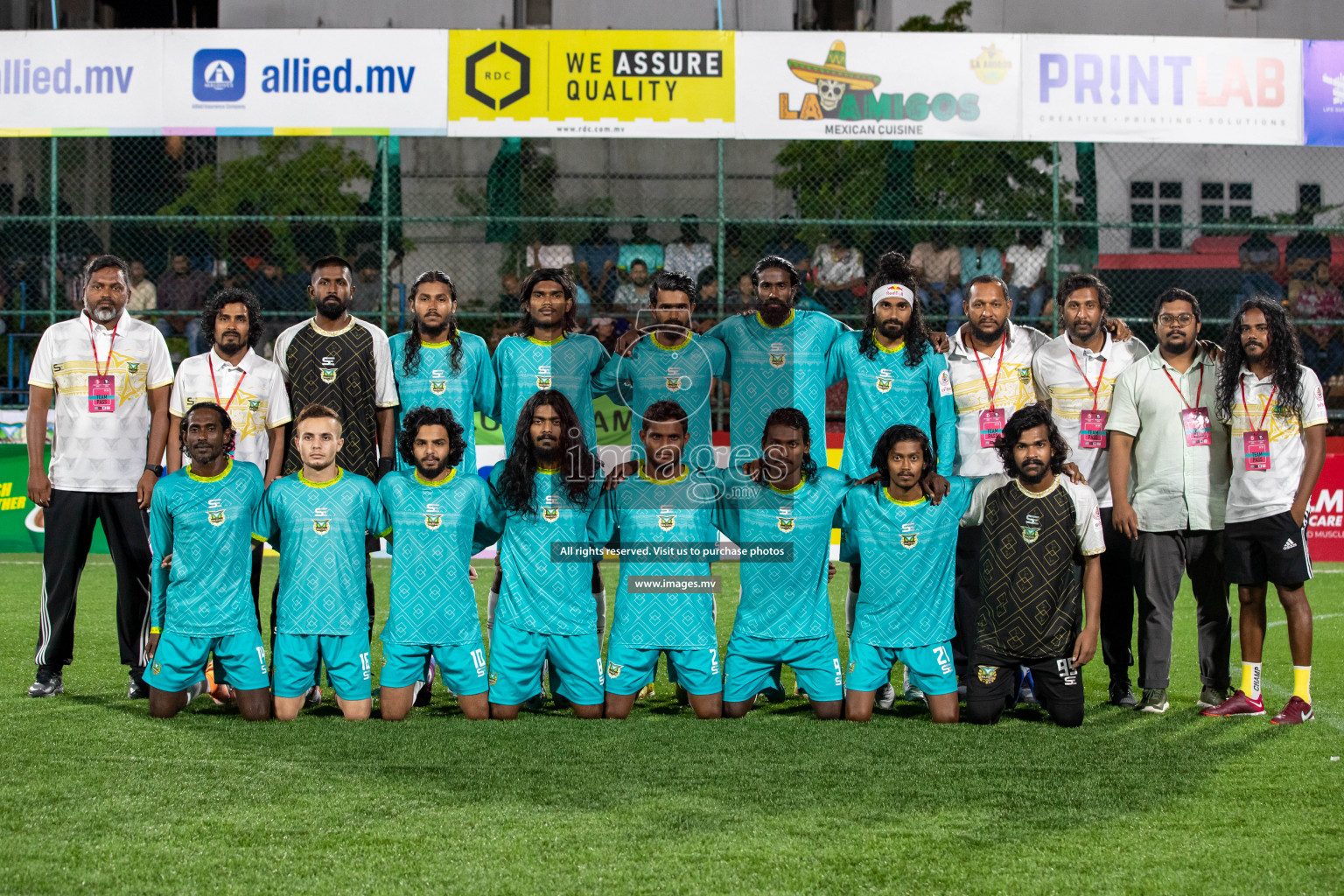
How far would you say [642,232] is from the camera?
12695mm

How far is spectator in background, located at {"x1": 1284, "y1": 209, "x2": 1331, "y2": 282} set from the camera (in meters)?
12.9

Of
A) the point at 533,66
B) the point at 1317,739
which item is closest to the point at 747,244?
the point at 533,66

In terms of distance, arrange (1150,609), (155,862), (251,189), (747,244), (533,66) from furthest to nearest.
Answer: (251,189)
(747,244)
(533,66)
(1150,609)
(155,862)

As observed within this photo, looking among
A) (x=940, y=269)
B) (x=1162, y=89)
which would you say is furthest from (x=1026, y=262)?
(x=1162, y=89)

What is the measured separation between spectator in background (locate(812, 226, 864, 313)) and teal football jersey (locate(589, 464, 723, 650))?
23.3 ft

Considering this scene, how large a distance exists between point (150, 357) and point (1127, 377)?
4567mm

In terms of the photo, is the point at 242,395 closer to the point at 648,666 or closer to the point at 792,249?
the point at 648,666

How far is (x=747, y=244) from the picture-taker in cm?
1326

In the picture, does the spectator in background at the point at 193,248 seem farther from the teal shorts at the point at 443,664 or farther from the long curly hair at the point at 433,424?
the teal shorts at the point at 443,664

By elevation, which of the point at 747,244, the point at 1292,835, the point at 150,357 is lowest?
the point at 1292,835

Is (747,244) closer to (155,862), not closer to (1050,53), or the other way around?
(1050,53)

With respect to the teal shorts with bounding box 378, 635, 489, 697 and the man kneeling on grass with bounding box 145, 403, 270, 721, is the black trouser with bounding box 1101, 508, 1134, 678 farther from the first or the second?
the man kneeling on grass with bounding box 145, 403, 270, 721

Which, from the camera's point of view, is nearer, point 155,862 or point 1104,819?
point 155,862

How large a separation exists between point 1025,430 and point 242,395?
3.49m
